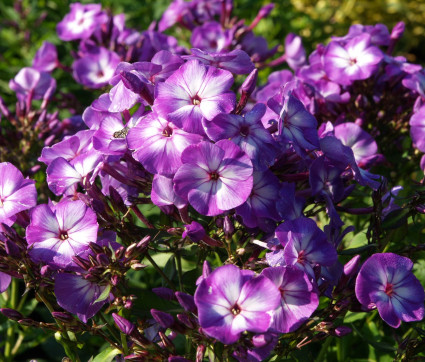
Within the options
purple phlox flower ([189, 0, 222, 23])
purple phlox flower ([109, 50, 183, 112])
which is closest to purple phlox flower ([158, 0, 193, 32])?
purple phlox flower ([189, 0, 222, 23])

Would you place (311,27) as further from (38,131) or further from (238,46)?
(38,131)

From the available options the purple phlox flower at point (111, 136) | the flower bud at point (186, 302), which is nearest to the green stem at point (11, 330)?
the purple phlox flower at point (111, 136)

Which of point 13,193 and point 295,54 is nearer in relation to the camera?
point 13,193

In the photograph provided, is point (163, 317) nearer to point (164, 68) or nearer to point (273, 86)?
point (164, 68)

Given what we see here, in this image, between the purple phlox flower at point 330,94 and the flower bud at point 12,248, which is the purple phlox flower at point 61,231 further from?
the purple phlox flower at point 330,94

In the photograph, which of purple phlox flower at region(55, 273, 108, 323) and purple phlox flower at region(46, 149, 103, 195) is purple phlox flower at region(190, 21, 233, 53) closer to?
purple phlox flower at region(46, 149, 103, 195)

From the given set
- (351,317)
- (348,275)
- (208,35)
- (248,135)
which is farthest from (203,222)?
(208,35)

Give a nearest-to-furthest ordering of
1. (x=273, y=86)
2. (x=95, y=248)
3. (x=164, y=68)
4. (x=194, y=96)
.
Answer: (x=95, y=248), (x=194, y=96), (x=164, y=68), (x=273, y=86)
